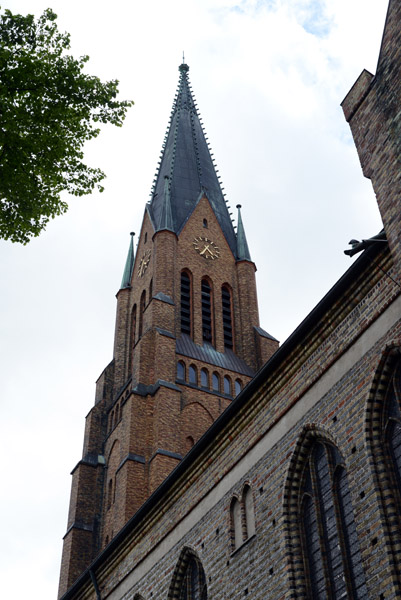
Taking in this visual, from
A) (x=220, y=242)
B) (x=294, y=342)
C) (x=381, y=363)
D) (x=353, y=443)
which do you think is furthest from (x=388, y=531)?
(x=220, y=242)

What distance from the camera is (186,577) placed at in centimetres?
1672

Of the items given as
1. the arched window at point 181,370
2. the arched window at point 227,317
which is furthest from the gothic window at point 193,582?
the arched window at point 227,317

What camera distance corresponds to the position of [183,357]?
3412 cm

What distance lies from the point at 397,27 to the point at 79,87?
5.61 metres

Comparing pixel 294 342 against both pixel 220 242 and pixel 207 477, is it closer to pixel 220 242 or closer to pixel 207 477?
pixel 207 477

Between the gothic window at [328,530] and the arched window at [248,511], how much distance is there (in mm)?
1396

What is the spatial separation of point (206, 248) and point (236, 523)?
86.9 ft

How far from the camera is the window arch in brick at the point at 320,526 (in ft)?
40.5

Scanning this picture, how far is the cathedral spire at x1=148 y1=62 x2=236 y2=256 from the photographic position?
4206cm

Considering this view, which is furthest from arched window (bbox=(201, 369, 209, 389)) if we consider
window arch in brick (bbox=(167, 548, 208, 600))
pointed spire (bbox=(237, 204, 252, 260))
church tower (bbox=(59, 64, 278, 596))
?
window arch in brick (bbox=(167, 548, 208, 600))

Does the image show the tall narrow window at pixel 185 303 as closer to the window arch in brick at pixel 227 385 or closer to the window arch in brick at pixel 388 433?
the window arch in brick at pixel 227 385

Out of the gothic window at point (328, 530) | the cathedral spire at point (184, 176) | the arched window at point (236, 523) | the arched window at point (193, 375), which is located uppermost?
the cathedral spire at point (184, 176)

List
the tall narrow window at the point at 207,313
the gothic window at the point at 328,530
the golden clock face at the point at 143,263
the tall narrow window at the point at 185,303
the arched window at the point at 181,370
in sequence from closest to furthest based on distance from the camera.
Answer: the gothic window at the point at 328,530, the arched window at the point at 181,370, the tall narrow window at the point at 185,303, the tall narrow window at the point at 207,313, the golden clock face at the point at 143,263

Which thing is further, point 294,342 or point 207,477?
point 207,477
